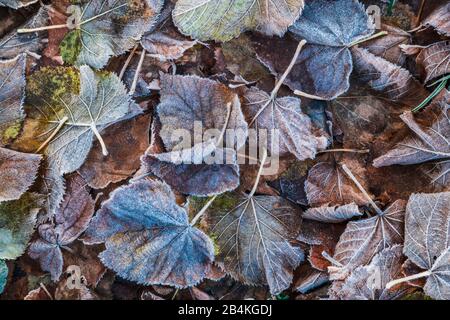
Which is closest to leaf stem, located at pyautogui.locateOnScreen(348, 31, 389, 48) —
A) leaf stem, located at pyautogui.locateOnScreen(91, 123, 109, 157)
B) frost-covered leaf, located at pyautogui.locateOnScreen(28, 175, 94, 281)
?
leaf stem, located at pyautogui.locateOnScreen(91, 123, 109, 157)

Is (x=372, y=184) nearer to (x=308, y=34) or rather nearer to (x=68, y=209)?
(x=308, y=34)

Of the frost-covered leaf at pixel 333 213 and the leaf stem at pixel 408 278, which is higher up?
the frost-covered leaf at pixel 333 213

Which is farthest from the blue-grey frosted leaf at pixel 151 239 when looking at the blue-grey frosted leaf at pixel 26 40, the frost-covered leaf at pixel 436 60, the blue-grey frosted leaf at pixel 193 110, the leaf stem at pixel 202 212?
the frost-covered leaf at pixel 436 60

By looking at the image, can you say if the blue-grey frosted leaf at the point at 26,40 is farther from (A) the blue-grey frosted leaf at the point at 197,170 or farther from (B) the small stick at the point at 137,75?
(A) the blue-grey frosted leaf at the point at 197,170

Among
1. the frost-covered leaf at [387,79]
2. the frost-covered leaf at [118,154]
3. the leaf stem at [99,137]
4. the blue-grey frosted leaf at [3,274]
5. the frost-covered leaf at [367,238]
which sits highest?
the frost-covered leaf at [387,79]
